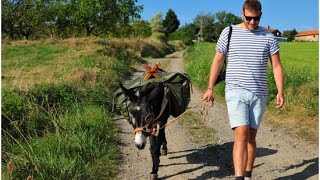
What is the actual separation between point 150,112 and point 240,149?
115 cm

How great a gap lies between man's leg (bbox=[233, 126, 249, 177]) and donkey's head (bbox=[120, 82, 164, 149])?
1.03 m

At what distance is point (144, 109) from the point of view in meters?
5.09

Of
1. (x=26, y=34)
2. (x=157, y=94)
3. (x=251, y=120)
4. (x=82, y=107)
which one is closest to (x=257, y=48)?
(x=251, y=120)

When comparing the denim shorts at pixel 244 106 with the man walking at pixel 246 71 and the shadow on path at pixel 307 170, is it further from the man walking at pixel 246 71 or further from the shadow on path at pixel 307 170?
the shadow on path at pixel 307 170

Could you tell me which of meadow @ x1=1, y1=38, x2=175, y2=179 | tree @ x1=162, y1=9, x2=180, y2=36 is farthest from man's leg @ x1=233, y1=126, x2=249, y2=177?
tree @ x1=162, y1=9, x2=180, y2=36

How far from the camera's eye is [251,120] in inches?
187

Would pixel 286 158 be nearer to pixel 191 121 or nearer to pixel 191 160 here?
pixel 191 160

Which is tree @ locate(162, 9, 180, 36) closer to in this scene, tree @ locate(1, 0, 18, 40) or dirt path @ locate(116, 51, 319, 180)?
tree @ locate(1, 0, 18, 40)

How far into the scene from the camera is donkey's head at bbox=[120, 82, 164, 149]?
4926 millimetres

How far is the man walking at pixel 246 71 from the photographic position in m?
4.62

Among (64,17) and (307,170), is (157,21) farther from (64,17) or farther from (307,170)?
(307,170)

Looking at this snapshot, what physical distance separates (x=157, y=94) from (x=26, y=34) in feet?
156

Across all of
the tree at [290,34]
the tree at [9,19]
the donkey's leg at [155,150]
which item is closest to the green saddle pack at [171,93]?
the donkey's leg at [155,150]

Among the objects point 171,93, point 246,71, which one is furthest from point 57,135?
point 246,71
